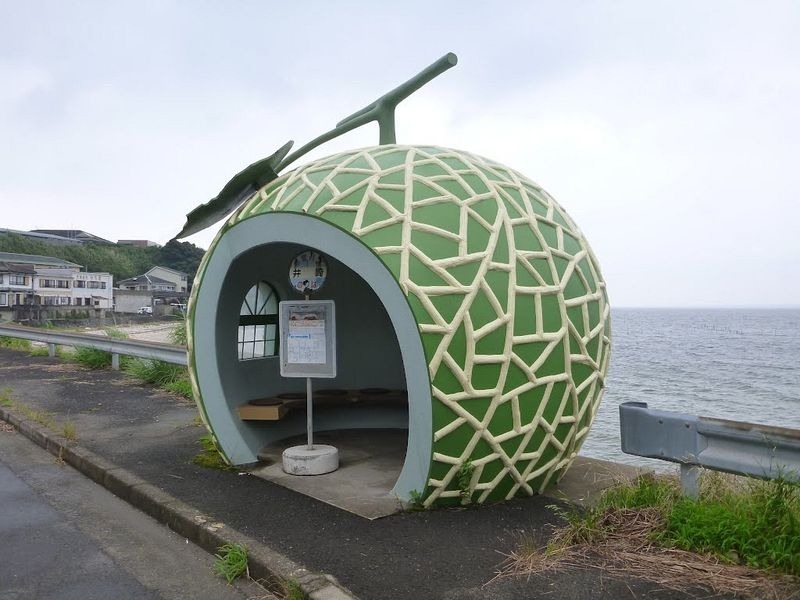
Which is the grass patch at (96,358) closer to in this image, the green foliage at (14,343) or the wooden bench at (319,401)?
the green foliage at (14,343)

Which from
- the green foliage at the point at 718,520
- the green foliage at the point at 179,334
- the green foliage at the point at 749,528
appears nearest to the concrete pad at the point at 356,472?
the green foliage at the point at 718,520

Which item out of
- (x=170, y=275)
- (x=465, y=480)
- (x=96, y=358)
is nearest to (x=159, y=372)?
(x=96, y=358)

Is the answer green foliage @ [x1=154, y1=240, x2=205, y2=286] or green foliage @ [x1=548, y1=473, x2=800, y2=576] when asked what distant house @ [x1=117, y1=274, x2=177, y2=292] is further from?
green foliage @ [x1=548, y1=473, x2=800, y2=576]

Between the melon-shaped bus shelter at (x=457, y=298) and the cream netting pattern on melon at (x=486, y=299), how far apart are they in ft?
0.04

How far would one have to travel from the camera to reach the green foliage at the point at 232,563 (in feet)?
13.0

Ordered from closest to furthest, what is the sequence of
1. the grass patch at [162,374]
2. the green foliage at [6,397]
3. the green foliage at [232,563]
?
the green foliage at [232,563]
the green foliage at [6,397]
the grass patch at [162,374]

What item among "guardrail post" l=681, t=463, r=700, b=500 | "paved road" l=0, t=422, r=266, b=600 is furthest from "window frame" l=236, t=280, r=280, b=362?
"guardrail post" l=681, t=463, r=700, b=500

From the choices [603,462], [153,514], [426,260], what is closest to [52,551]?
[153,514]

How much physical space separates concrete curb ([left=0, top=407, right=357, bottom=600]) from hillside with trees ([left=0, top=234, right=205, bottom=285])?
2782 inches

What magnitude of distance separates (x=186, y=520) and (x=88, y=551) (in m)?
0.67

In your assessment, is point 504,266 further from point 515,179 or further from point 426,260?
point 515,179

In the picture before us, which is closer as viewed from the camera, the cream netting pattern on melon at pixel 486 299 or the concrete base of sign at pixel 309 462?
the cream netting pattern on melon at pixel 486 299

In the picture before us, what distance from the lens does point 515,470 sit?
486cm

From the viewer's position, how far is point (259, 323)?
7.36 metres
